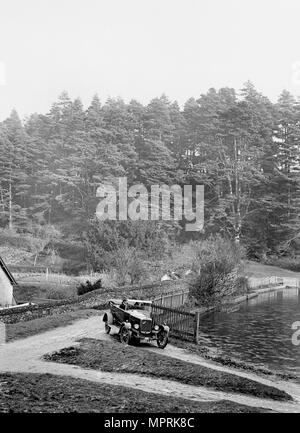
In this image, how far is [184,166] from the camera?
84.7 m

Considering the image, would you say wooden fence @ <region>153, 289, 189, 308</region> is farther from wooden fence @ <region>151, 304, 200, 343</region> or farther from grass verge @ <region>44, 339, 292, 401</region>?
grass verge @ <region>44, 339, 292, 401</region>

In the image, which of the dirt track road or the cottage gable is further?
the cottage gable

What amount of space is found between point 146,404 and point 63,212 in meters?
72.5

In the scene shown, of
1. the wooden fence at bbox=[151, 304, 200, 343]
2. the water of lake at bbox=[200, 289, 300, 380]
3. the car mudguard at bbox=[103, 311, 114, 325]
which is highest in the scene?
the car mudguard at bbox=[103, 311, 114, 325]

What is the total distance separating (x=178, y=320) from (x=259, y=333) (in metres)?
7.00

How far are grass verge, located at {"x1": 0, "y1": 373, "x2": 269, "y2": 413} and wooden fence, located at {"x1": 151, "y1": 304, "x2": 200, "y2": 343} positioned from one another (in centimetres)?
1072

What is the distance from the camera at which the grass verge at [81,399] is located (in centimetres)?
1099

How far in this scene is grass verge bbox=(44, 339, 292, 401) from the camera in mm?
15030

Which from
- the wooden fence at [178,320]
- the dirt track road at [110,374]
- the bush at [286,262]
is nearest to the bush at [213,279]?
the wooden fence at [178,320]

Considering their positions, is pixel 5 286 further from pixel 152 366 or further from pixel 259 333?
pixel 152 366

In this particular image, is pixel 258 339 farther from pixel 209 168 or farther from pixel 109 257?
pixel 209 168

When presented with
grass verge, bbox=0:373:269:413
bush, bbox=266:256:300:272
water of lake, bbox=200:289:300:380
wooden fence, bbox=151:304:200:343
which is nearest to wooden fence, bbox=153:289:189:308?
water of lake, bbox=200:289:300:380

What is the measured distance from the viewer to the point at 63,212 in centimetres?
8269
